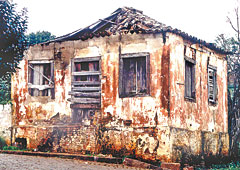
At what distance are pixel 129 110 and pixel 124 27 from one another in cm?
285

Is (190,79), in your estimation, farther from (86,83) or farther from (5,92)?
(5,92)

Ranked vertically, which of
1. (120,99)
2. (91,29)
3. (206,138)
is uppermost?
(91,29)

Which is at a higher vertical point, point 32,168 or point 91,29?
point 91,29

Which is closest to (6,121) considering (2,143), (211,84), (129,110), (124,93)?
(2,143)

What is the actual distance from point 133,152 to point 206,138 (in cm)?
320

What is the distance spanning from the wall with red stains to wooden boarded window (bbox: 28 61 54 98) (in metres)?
0.20

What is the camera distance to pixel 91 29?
15648mm

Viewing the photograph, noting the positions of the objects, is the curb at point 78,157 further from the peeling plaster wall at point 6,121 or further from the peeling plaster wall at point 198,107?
the peeling plaster wall at point 198,107

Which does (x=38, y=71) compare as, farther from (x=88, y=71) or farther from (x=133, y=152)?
(x=133, y=152)

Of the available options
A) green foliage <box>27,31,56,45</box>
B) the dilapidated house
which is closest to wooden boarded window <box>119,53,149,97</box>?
the dilapidated house

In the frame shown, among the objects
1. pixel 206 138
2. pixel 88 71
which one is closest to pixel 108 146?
pixel 88 71

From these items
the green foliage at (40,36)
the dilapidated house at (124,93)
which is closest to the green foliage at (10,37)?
the dilapidated house at (124,93)

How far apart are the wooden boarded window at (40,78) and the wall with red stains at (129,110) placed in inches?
7.8

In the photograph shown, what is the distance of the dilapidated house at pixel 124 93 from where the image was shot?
44.8 feet
